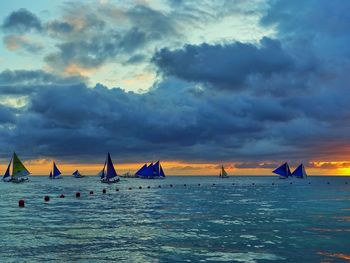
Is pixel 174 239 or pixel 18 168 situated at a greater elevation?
pixel 18 168

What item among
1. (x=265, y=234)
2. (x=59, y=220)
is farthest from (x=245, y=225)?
(x=59, y=220)

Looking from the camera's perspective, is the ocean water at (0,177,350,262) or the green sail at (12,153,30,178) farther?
the green sail at (12,153,30,178)

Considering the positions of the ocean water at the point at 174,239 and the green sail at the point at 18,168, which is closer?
the ocean water at the point at 174,239

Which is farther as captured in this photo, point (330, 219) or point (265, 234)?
point (330, 219)

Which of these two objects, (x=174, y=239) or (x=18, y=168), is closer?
(x=174, y=239)

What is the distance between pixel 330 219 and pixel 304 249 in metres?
22.1

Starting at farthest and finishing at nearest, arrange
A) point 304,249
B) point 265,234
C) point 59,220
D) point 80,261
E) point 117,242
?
point 59,220 → point 265,234 → point 117,242 → point 304,249 → point 80,261

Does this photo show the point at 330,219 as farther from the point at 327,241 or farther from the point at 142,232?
the point at 142,232

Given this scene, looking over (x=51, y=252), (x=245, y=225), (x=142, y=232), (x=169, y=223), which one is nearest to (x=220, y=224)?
(x=245, y=225)

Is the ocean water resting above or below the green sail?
below

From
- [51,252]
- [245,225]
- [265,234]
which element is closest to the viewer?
[51,252]

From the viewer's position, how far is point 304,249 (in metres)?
30.6

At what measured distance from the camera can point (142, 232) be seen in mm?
39031

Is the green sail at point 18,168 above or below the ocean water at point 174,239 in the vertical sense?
above
